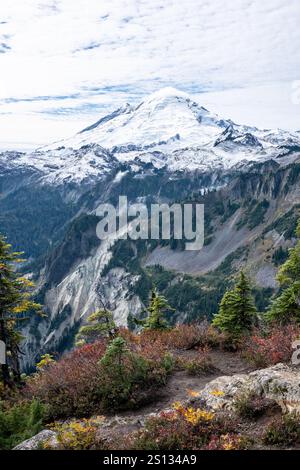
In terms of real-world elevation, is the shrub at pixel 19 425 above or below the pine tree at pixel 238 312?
below

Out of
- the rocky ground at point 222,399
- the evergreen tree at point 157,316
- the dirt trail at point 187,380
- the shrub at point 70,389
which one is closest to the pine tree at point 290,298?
the dirt trail at point 187,380

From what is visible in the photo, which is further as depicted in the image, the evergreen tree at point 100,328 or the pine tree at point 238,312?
the evergreen tree at point 100,328

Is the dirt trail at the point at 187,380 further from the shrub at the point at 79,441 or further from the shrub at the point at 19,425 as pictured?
the shrub at the point at 79,441

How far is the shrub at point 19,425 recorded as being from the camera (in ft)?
44.9

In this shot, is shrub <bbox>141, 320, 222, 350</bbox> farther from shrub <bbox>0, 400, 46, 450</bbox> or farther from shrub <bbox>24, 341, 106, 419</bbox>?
shrub <bbox>0, 400, 46, 450</bbox>

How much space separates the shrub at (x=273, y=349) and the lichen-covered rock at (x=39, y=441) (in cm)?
954

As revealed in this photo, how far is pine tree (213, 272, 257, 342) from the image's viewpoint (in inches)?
969

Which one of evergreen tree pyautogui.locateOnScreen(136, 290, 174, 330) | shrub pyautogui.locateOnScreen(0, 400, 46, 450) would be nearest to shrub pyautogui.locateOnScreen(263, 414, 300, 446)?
shrub pyautogui.locateOnScreen(0, 400, 46, 450)

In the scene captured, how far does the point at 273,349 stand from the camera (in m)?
18.1

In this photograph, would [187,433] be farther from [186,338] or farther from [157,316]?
[157,316]

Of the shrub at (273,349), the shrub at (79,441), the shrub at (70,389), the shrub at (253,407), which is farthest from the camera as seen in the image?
the shrub at (273,349)

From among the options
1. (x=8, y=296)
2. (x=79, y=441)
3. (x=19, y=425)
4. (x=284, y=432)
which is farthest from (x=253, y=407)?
(x=8, y=296)

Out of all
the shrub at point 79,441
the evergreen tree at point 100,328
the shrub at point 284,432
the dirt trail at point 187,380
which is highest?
the shrub at point 284,432
